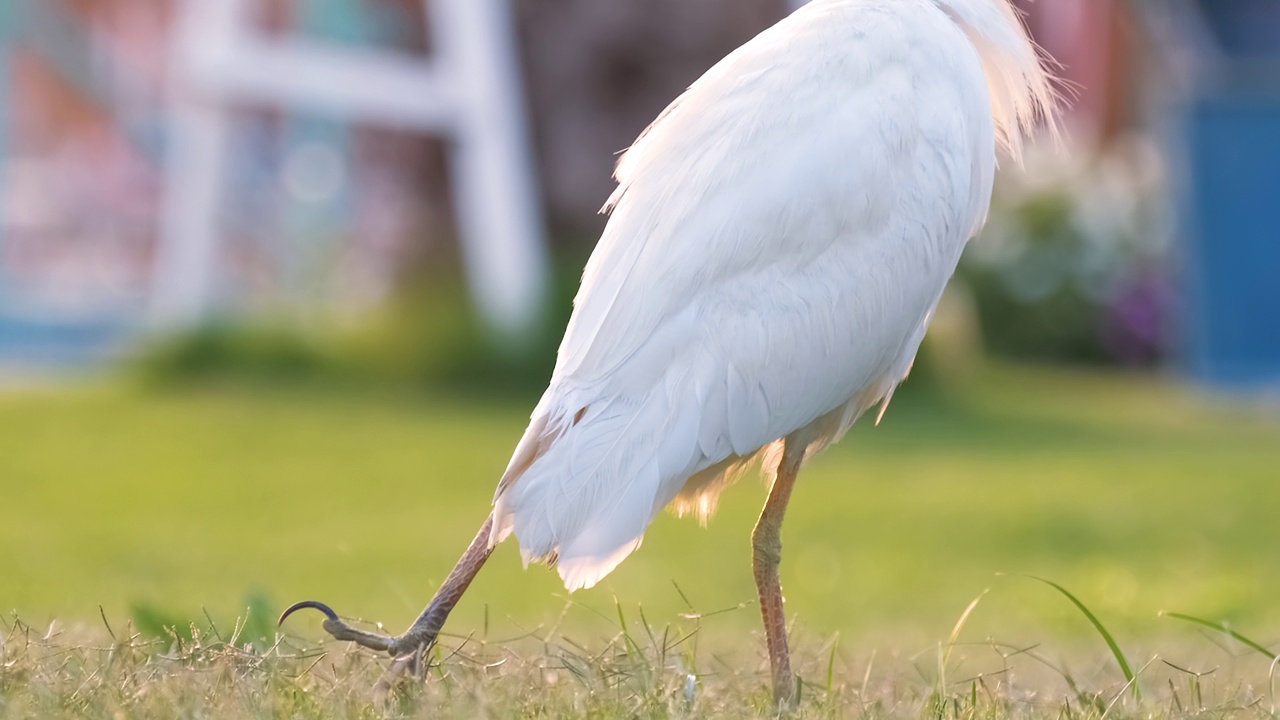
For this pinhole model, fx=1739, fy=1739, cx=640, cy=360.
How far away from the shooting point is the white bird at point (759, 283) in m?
3.48

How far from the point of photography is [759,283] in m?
3.64

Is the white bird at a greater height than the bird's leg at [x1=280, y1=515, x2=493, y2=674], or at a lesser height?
greater

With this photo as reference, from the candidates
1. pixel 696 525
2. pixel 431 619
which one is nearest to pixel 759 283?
pixel 431 619

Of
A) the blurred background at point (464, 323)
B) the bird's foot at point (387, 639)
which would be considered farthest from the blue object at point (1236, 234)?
the bird's foot at point (387, 639)

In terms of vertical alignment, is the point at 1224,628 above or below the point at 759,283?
below

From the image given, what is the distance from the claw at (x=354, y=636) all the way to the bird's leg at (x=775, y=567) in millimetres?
765

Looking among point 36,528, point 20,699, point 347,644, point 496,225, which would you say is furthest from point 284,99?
point 20,699

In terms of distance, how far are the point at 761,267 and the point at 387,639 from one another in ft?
3.57

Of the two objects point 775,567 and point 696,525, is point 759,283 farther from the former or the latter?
point 696,525

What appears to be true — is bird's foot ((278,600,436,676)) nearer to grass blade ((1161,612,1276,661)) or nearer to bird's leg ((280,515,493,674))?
bird's leg ((280,515,493,674))

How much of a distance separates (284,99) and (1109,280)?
289 inches

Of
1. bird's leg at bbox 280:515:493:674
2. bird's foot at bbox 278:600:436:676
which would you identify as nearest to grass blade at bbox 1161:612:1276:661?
bird's leg at bbox 280:515:493:674

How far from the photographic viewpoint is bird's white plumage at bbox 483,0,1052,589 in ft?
11.4

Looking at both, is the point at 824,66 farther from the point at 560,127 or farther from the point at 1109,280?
the point at 1109,280
